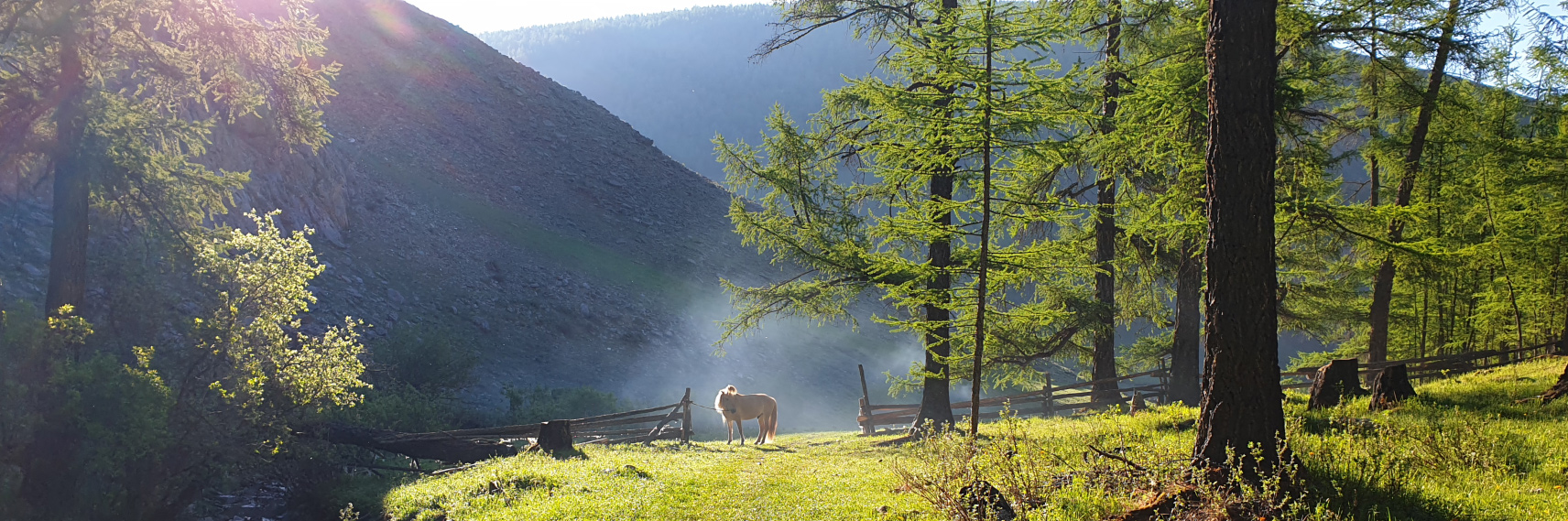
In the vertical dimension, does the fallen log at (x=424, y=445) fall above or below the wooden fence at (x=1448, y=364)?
below

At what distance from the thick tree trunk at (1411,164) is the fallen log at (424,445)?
19010 mm

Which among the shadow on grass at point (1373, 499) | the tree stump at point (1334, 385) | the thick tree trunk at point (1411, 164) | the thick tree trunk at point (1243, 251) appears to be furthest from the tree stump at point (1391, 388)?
the thick tree trunk at point (1411, 164)

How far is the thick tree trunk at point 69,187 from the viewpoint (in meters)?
12.8

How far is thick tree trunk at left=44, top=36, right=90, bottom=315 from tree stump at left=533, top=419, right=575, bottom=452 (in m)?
7.78

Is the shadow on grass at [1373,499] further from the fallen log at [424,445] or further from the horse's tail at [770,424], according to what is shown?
the fallen log at [424,445]

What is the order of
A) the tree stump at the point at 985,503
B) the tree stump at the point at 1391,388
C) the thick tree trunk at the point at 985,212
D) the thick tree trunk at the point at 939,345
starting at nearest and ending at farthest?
the tree stump at the point at 985,503
the thick tree trunk at the point at 985,212
the tree stump at the point at 1391,388
the thick tree trunk at the point at 939,345

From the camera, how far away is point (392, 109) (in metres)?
64.2

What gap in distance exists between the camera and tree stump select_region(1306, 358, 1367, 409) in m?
11.0

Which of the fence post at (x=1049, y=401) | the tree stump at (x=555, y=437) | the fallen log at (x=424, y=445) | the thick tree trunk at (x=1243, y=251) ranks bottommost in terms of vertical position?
the fallen log at (x=424, y=445)

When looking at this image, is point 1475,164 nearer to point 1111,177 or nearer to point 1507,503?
point 1111,177

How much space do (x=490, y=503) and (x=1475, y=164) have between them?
81.7 ft

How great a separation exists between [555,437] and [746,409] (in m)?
5.09

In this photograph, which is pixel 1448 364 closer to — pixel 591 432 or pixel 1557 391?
pixel 1557 391

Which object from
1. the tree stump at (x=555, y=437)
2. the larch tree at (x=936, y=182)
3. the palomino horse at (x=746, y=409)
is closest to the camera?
the larch tree at (x=936, y=182)
